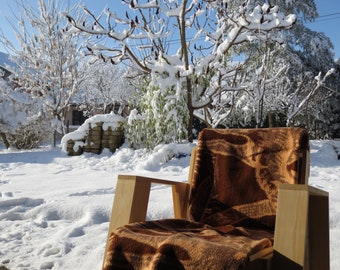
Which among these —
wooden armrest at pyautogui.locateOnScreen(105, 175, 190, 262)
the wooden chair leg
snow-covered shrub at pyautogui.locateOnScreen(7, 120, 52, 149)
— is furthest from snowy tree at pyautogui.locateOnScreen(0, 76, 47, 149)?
the wooden chair leg

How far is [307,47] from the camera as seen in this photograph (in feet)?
42.6

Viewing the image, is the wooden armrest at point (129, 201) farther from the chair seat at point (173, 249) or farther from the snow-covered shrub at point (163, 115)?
the snow-covered shrub at point (163, 115)

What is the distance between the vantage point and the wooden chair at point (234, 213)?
1106mm

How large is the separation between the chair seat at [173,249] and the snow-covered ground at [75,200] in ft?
2.27

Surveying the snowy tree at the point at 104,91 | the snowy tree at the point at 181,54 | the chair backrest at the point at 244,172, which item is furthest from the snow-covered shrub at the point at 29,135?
the chair backrest at the point at 244,172

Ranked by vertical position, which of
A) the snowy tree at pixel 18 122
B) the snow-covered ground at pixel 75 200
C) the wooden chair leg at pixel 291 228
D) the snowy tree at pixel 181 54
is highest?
the snowy tree at pixel 181 54

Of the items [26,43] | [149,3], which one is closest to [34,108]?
[26,43]

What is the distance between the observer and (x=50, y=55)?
1038 cm

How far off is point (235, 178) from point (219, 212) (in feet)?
0.65

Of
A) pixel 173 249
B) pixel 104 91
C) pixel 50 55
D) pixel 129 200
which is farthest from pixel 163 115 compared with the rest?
pixel 104 91

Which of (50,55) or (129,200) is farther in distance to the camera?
(50,55)

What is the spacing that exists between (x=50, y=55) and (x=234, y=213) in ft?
32.6

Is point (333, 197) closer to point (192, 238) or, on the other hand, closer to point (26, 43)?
point (192, 238)

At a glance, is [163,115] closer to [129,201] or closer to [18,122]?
[129,201]
